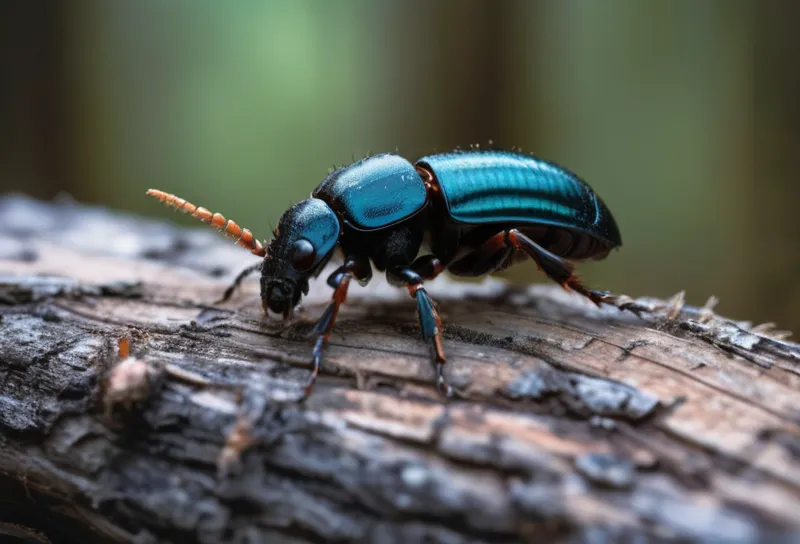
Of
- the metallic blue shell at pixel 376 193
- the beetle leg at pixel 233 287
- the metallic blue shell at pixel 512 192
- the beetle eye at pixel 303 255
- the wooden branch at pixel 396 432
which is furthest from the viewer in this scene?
the beetle leg at pixel 233 287

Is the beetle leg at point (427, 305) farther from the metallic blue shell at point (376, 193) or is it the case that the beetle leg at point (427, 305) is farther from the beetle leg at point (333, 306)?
the metallic blue shell at point (376, 193)

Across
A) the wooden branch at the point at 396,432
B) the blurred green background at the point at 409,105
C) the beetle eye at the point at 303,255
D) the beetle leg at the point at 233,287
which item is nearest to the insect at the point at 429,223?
the beetle eye at the point at 303,255

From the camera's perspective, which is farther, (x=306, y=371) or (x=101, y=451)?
(x=306, y=371)

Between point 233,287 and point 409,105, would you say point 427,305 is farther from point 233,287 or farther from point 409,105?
point 409,105

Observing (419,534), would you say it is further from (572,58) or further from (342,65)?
(342,65)

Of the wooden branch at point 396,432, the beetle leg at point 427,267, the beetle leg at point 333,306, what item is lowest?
the wooden branch at point 396,432

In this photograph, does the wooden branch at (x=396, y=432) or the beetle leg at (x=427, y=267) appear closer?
the wooden branch at (x=396, y=432)

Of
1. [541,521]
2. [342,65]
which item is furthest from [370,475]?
[342,65]
